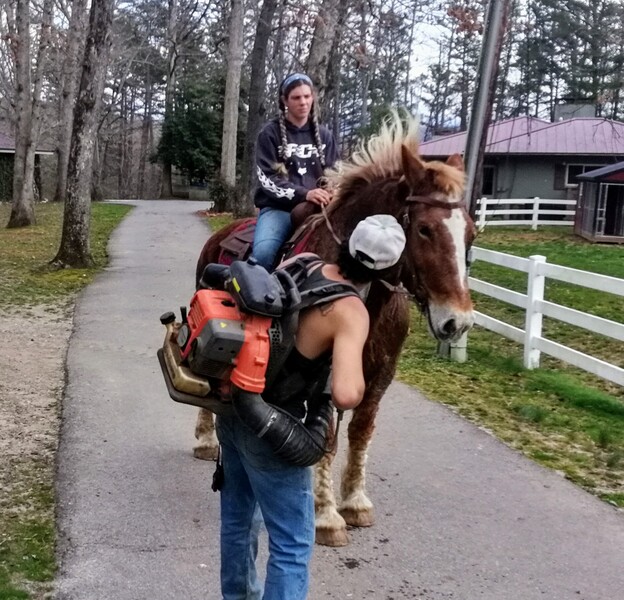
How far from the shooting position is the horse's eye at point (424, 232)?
3840mm

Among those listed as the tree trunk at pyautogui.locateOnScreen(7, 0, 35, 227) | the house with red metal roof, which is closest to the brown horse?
the tree trunk at pyautogui.locateOnScreen(7, 0, 35, 227)

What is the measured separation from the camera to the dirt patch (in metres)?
5.71

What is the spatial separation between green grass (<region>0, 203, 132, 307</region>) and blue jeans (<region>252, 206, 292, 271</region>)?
7748 millimetres

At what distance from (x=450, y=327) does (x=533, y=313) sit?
5.38 metres

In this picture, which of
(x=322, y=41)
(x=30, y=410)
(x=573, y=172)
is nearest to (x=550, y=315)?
(x=30, y=410)

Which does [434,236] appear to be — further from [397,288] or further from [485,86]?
[485,86]

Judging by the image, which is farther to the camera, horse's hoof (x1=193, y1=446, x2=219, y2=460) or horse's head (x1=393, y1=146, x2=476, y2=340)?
horse's hoof (x1=193, y1=446, x2=219, y2=460)

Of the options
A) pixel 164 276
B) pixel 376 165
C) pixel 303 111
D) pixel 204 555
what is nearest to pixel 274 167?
pixel 303 111

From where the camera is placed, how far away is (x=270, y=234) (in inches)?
206

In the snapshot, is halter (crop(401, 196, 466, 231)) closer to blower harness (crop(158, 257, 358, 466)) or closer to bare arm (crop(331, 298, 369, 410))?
blower harness (crop(158, 257, 358, 466))

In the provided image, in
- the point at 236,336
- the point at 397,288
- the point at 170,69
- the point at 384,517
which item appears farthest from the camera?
the point at 170,69

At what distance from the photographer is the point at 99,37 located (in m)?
14.3

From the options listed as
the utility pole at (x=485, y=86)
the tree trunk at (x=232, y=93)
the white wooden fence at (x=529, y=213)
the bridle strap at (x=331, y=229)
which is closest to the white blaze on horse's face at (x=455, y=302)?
the bridle strap at (x=331, y=229)

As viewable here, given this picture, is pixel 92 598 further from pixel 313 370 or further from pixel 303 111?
pixel 303 111
